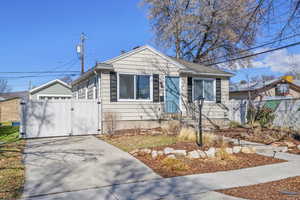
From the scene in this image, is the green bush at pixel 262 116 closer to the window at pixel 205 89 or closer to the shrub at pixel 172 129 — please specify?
the window at pixel 205 89

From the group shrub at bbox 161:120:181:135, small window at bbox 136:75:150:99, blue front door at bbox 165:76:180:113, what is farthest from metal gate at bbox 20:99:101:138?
blue front door at bbox 165:76:180:113

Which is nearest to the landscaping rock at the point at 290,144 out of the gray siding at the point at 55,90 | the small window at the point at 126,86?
the small window at the point at 126,86

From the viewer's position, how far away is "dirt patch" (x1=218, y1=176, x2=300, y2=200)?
12.6 feet

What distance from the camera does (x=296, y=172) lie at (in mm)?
5270

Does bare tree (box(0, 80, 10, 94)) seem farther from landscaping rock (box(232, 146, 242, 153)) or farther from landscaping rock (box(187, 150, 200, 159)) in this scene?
landscaping rock (box(232, 146, 242, 153))

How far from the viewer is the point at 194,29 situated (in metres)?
22.0

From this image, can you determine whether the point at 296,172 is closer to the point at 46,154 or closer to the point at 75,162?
the point at 75,162

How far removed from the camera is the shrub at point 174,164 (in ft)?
17.7

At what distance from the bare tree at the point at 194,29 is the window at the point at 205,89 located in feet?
24.2

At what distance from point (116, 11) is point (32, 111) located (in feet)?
27.0

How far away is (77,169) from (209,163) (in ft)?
10.6

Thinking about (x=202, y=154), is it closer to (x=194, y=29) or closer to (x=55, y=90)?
(x=194, y=29)

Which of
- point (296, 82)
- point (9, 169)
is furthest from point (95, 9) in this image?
point (296, 82)

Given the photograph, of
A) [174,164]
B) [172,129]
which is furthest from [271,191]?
[172,129]
